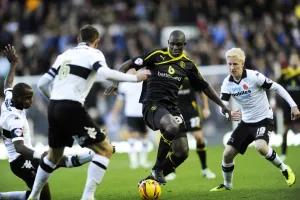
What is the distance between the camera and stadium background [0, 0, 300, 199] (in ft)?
75.3

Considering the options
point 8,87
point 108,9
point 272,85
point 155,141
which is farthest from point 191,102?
point 108,9

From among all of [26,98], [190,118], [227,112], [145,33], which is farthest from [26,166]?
[145,33]

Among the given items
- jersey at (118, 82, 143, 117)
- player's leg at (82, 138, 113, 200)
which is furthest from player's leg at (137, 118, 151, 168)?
player's leg at (82, 138, 113, 200)

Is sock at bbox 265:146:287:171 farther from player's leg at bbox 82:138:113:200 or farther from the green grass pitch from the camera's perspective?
player's leg at bbox 82:138:113:200

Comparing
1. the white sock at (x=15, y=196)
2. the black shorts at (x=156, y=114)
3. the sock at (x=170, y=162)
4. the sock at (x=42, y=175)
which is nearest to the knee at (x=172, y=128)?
the black shorts at (x=156, y=114)

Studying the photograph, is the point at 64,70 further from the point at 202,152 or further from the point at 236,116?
the point at 202,152

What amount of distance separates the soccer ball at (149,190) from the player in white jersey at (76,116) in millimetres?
1099

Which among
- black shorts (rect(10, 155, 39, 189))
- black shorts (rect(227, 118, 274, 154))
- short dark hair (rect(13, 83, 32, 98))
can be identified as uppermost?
short dark hair (rect(13, 83, 32, 98))

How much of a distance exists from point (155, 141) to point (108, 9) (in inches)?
246

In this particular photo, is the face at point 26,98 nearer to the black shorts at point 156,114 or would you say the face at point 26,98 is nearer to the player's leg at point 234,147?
the black shorts at point 156,114

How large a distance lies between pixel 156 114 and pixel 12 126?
7.32 feet

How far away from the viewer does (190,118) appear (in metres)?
15.0

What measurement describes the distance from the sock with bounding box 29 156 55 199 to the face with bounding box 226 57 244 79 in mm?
3490

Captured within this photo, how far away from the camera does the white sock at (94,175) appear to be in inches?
375
